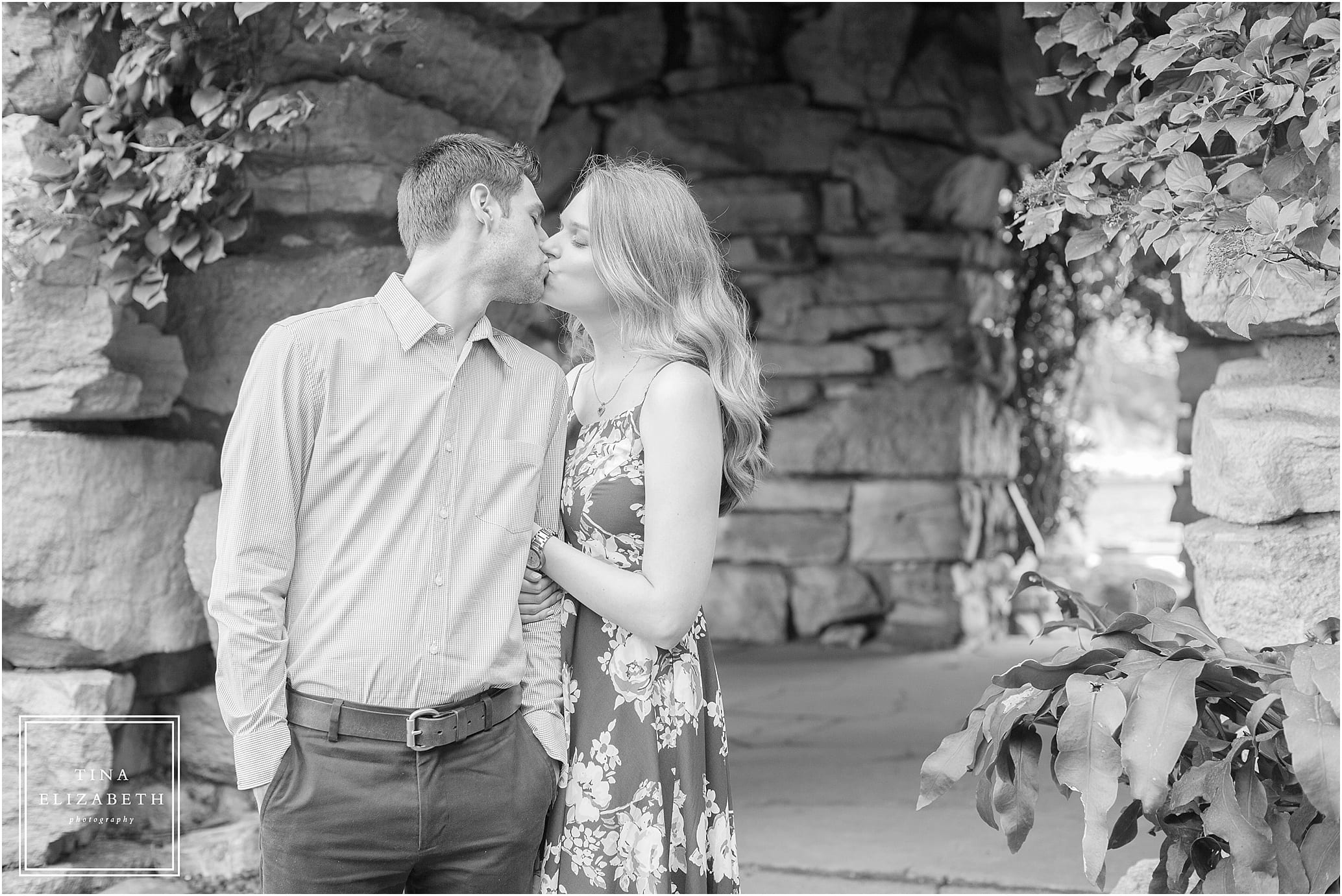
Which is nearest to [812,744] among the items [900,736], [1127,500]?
[900,736]

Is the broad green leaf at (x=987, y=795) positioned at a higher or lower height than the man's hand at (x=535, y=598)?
lower

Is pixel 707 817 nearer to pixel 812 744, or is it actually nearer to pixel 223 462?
pixel 223 462

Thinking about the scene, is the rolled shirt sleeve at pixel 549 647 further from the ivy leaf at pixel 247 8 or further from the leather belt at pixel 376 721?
the ivy leaf at pixel 247 8

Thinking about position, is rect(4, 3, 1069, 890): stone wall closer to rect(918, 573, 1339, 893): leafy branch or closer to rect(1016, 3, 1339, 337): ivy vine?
rect(1016, 3, 1339, 337): ivy vine

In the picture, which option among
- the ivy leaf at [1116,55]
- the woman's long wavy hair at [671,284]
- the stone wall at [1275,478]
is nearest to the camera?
the woman's long wavy hair at [671,284]

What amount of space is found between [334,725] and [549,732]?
300 millimetres

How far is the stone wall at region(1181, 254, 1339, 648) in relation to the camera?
2.09 metres

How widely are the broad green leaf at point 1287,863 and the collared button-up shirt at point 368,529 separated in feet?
3.11

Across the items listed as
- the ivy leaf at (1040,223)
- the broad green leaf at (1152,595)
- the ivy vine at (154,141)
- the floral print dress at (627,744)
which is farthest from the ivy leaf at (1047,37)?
the ivy vine at (154,141)

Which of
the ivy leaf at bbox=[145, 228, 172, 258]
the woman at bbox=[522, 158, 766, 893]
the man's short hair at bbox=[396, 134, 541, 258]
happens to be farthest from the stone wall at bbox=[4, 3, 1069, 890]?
the man's short hair at bbox=[396, 134, 541, 258]

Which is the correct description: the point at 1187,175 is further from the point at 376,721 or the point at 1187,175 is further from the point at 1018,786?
the point at 376,721

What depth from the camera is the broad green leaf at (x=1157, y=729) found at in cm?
149

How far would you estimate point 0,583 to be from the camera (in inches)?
97.3

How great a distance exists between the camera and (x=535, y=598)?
5.71 ft
